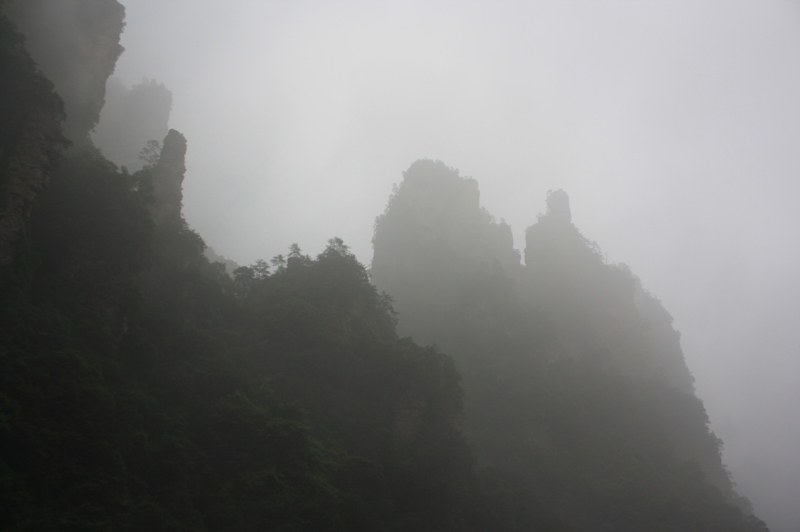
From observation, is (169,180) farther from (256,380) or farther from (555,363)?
(555,363)

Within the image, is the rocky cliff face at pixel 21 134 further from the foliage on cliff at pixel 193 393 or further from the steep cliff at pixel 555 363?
the steep cliff at pixel 555 363

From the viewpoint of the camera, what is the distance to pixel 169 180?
33250 millimetres


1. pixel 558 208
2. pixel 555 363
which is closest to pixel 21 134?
pixel 555 363

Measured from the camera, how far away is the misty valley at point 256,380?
638 inches

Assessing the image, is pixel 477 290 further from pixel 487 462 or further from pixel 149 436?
pixel 149 436

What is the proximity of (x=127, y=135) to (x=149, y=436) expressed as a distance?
5273 centimetres

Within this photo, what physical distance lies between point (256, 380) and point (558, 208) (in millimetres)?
54158

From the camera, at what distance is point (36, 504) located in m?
12.7

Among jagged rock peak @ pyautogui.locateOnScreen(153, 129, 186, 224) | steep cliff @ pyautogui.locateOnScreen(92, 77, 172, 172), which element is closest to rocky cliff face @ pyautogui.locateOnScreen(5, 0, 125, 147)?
jagged rock peak @ pyautogui.locateOnScreen(153, 129, 186, 224)

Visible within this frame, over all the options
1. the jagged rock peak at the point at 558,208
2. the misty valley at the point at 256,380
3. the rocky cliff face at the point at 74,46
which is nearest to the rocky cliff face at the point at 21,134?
the misty valley at the point at 256,380

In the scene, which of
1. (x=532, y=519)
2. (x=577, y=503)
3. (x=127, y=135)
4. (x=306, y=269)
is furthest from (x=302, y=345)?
(x=127, y=135)

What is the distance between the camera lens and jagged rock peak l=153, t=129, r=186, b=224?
31934 millimetres

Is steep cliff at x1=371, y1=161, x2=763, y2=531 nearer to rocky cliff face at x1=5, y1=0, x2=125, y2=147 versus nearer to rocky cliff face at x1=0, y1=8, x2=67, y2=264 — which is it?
rocky cliff face at x1=0, y1=8, x2=67, y2=264

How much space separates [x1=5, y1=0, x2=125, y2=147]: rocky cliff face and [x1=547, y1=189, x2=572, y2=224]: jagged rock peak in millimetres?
55688
